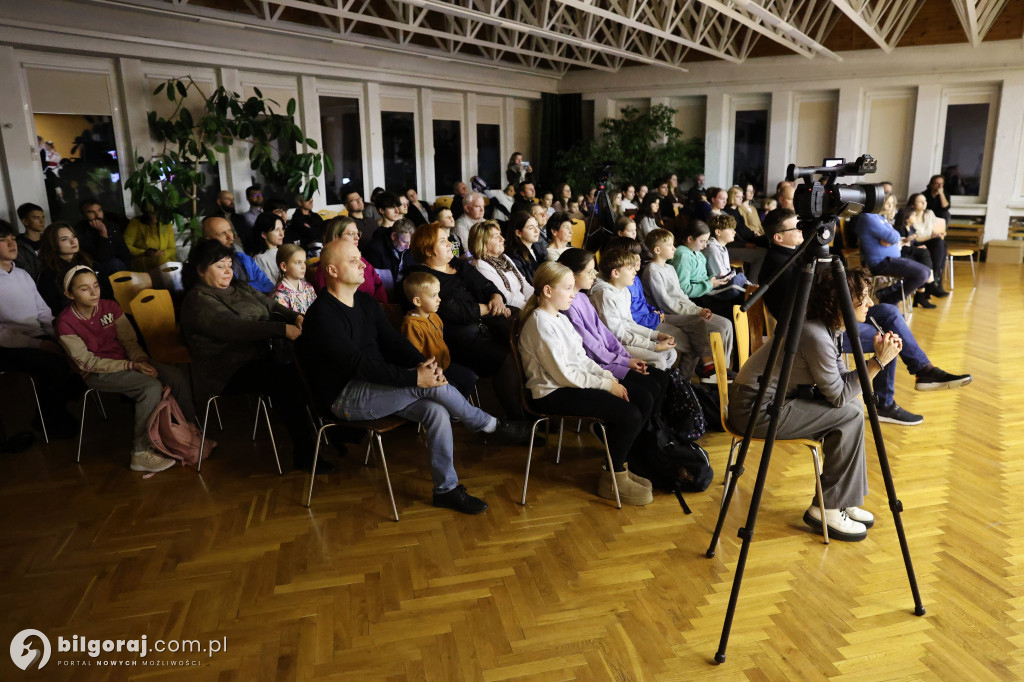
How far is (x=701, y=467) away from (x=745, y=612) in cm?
100

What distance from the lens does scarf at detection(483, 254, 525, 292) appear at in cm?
502

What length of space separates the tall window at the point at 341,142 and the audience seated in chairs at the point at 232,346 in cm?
626

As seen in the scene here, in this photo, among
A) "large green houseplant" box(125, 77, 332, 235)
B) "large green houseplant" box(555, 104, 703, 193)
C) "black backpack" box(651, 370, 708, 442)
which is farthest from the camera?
"large green houseplant" box(555, 104, 703, 193)

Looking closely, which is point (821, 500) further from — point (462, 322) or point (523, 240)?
point (523, 240)

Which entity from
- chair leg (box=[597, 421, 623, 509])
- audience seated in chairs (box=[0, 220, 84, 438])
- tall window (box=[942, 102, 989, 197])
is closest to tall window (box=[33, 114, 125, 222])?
audience seated in chairs (box=[0, 220, 84, 438])

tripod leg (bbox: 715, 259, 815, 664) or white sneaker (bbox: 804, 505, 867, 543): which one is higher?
tripod leg (bbox: 715, 259, 815, 664)

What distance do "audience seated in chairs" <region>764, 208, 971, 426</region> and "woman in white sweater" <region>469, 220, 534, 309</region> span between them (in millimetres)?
1632

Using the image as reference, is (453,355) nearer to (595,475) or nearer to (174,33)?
(595,475)

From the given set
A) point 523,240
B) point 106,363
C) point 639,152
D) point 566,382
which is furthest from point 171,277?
point 639,152

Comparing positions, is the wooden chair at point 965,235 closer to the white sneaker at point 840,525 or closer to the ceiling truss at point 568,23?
the ceiling truss at point 568,23

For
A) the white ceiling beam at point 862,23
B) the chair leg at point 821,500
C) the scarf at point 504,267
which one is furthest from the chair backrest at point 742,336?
the white ceiling beam at point 862,23

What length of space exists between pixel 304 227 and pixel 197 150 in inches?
52.8

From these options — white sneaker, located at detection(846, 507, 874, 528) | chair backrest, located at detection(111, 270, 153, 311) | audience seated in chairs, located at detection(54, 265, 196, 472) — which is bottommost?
white sneaker, located at detection(846, 507, 874, 528)

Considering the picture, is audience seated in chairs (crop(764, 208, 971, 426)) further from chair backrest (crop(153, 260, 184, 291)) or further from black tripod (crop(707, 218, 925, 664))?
chair backrest (crop(153, 260, 184, 291))
